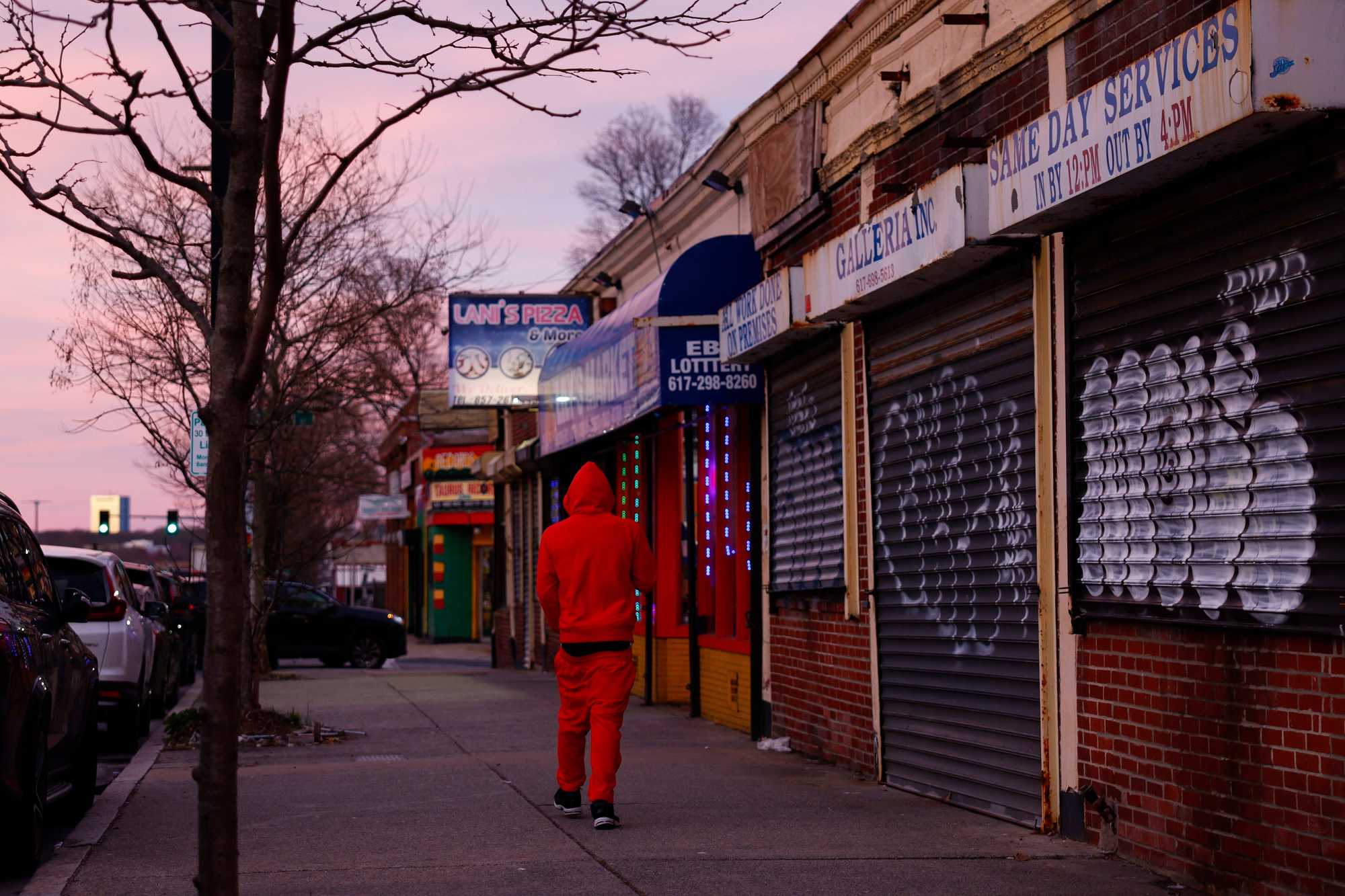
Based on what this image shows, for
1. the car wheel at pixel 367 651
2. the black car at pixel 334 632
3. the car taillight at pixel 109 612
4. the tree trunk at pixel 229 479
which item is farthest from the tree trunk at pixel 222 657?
the car wheel at pixel 367 651

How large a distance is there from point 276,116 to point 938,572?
592 cm

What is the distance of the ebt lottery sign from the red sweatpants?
9.71 feet

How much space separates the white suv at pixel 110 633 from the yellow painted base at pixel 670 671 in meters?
5.10

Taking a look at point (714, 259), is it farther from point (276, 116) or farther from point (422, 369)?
point (422, 369)

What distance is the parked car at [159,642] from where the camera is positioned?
1570cm

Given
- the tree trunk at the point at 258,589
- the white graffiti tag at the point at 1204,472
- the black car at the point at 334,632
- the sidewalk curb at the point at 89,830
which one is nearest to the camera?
the white graffiti tag at the point at 1204,472

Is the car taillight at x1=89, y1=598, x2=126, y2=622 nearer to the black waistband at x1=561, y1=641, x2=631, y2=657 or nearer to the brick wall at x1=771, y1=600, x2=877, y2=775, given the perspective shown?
the brick wall at x1=771, y1=600, x2=877, y2=775

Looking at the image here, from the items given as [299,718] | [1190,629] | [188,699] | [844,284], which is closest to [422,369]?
[188,699]

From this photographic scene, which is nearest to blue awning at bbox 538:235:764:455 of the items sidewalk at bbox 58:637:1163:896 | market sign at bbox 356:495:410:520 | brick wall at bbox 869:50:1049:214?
sidewalk at bbox 58:637:1163:896

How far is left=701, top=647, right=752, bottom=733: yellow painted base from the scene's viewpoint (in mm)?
13805

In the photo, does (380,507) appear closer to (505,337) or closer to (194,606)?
(194,606)

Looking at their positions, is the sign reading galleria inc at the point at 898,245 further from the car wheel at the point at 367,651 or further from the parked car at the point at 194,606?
the car wheel at the point at 367,651

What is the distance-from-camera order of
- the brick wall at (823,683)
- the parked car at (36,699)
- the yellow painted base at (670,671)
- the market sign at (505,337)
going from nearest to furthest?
the parked car at (36,699) < the brick wall at (823,683) < the yellow painted base at (670,671) < the market sign at (505,337)

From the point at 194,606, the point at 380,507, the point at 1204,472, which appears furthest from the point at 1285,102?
the point at 380,507
